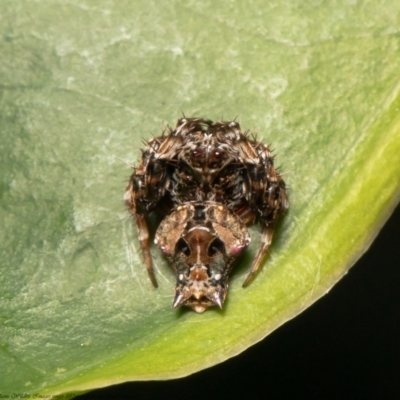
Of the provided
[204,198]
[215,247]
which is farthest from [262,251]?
[204,198]

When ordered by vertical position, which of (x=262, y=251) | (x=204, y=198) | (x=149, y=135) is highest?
(x=149, y=135)

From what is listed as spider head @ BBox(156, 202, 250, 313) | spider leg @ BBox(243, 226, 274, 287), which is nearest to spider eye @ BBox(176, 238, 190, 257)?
spider head @ BBox(156, 202, 250, 313)

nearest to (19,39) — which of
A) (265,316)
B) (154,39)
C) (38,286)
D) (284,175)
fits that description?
(154,39)

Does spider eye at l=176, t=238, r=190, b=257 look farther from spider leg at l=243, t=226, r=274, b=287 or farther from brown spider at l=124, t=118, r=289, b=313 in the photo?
spider leg at l=243, t=226, r=274, b=287

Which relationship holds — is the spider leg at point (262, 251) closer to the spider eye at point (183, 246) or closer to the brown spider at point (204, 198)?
the brown spider at point (204, 198)

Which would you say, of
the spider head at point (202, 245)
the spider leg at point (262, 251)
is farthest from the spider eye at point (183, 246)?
the spider leg at point (262, 251)

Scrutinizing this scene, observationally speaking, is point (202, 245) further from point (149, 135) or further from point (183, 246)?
point (149, 135)
